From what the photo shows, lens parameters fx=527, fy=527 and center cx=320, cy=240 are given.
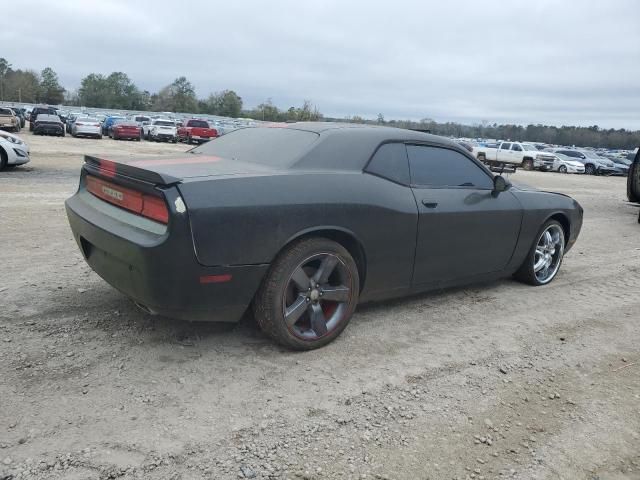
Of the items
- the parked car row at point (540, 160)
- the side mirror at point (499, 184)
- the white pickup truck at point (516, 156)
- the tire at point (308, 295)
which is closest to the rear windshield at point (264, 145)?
the tire at point (308, 295)

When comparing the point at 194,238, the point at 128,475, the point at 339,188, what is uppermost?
the point at 339,188

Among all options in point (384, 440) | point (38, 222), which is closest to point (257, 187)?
point (384, 440)

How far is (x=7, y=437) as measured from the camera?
7.92 ft

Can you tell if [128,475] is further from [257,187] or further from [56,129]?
[56,129]

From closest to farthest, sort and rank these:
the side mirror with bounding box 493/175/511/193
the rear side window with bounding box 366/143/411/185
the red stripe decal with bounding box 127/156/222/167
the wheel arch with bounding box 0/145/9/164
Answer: the red stripe decal with bounding box 127/156/222/167 → the rear side window with bounding box 366/143/411/185 → the side mirror with bounding box 493/175/511/193 → the wheel arch with bounding box 0/145/9/164

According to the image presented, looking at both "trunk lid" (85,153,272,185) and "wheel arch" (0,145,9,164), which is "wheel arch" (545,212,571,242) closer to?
"trunk lid" (85,153,272,185)

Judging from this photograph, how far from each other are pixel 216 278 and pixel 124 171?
0.95 m

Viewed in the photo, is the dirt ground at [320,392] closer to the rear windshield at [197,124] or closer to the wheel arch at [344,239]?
the wheel arch at [344,239]

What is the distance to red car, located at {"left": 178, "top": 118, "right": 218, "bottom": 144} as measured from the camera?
104ft

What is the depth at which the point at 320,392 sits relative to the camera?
119 inches

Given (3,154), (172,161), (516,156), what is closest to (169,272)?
(172,161)

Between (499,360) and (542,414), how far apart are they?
25.3 inches

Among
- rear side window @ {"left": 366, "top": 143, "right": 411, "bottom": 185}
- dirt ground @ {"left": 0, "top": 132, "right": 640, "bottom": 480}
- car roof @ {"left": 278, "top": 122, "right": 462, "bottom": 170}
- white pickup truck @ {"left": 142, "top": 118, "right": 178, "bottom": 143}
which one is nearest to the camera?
dirt ground @ {"left": 0, "top": 132, "right": 640, "bottom": 480}

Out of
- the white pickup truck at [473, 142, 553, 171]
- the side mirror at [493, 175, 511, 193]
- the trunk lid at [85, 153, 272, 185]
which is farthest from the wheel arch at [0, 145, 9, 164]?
the white pickup truck at [473, 142, 553, 171]
